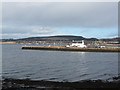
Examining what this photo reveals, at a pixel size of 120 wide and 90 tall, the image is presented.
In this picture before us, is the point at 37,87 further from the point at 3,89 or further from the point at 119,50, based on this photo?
the point at 119,50

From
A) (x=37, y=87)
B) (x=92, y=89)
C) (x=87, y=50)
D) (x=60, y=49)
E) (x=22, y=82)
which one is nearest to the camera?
(x=92, y=89)

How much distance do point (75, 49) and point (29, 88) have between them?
82.3 m

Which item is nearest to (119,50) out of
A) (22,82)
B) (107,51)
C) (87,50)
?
(107,51)

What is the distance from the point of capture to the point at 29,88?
74.7 ft

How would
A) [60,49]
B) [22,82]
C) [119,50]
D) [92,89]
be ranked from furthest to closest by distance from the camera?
1. [60,49]
2. [119,50]
3. [22,82]
4. [92,89]

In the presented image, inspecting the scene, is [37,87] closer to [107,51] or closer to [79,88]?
[79,88]

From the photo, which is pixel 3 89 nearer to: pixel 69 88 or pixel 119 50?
pixel 69 88

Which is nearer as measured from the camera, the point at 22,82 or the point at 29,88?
the point at 29,88

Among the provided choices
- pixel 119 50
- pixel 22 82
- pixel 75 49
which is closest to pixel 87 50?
pixel 75 49

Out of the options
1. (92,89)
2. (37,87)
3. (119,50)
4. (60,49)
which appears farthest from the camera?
(60,49)

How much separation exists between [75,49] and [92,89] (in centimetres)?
8284

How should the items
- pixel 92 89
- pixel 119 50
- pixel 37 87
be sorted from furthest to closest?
pixel 119 50
pixel 37 87
pixel 92 89

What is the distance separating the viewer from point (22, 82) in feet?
85.3

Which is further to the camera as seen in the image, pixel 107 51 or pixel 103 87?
pixel 107 51
